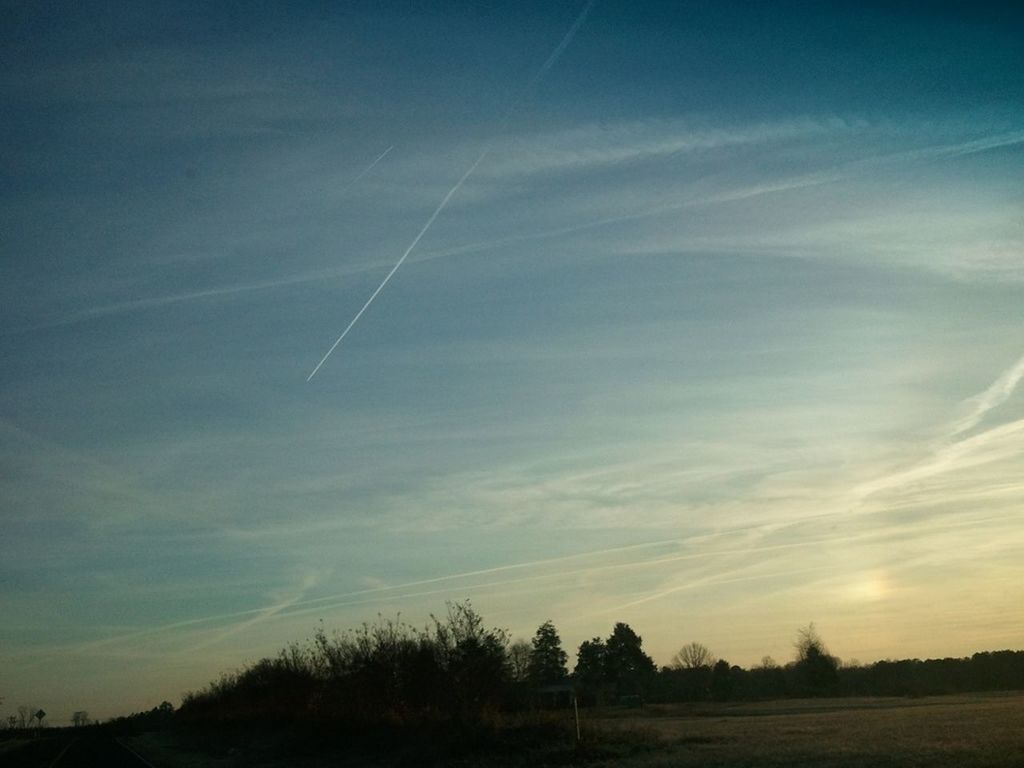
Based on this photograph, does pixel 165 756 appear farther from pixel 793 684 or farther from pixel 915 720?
pixel 793 684

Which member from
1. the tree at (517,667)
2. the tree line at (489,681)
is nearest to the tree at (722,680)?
the tree line at (489,681)

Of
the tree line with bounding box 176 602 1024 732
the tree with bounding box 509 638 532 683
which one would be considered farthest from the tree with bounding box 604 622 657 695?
the tree with bounding box 509 638 532 683

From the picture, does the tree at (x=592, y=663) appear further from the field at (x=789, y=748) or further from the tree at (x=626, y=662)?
the field at (x=789, y=748)

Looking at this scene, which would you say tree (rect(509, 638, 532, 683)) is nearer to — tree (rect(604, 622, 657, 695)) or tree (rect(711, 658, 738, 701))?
tree (rect(711, 658, 738, 701))

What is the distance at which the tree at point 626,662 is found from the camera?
433 feet

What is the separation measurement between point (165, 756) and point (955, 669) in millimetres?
107592

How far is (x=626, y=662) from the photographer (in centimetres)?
13575

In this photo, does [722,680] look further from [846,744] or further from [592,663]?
[846,744]

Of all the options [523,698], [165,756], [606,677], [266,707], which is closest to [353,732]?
[523,698]

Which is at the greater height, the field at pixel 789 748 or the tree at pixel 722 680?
the field at pixel 789 748

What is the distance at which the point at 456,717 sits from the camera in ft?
130

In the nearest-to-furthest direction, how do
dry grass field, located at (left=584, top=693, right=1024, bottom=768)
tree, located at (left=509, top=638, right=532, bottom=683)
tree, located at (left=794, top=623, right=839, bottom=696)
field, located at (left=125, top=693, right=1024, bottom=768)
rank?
dry grass field, located at (left=584, top=693, right=1024, bottom=768), field, located at (left=125, top=693, right=1024, bottom=768), tree, located at (left=509, top=638, right=532, bottom=683), tree, located at (left=794, top=623, right=839, bottom=696)

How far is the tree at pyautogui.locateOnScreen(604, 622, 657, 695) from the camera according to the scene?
132 m

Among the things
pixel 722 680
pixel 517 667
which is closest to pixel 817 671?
pixel 722 680
